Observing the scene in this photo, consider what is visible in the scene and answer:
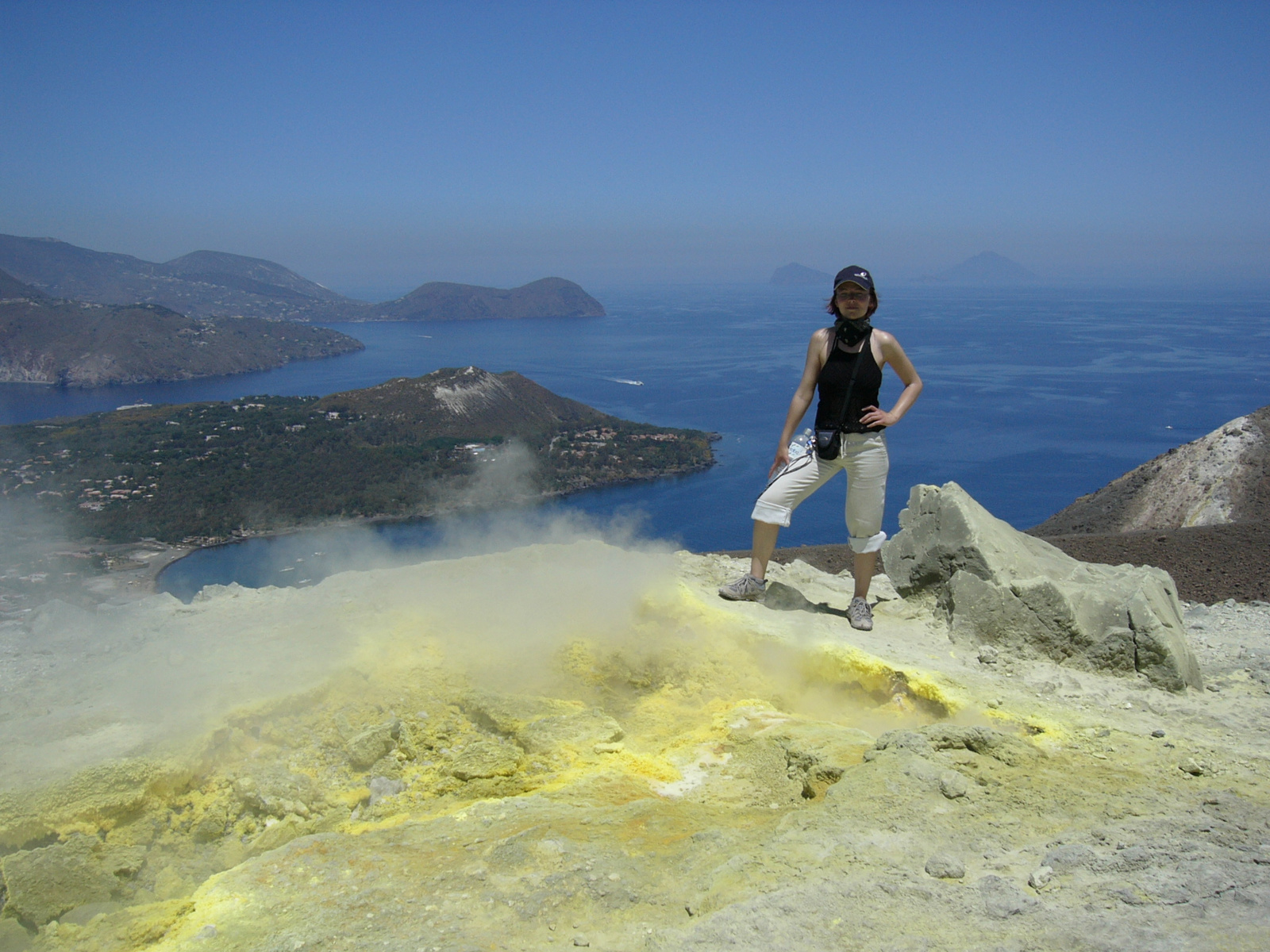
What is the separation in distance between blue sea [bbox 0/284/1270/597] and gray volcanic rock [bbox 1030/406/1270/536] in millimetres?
18525

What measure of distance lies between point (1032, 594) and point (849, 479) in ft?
5.67

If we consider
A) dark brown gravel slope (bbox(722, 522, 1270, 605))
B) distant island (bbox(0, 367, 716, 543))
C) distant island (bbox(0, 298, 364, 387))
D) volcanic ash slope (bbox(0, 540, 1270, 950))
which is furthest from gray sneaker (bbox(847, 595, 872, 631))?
distant island (bbox(0, 298, 364, 387))

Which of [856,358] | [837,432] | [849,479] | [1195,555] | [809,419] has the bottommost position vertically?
[809,419]

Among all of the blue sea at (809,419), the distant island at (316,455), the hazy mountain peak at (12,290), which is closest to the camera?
the distant island at (316,455)

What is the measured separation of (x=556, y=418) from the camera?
293ft

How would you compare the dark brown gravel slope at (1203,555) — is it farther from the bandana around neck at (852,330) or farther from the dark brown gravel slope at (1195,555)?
the bandana around neck at (852,330)

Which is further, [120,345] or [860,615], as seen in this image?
[120,345]

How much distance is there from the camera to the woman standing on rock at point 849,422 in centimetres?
607

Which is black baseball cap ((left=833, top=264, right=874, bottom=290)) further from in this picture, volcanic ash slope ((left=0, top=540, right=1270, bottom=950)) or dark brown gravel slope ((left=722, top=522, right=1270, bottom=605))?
→ dark brown gravel slope ((left=722, top=522, right=1270, bottom=605))

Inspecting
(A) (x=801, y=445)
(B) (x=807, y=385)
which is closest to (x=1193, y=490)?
(A) (x=801, y=445)

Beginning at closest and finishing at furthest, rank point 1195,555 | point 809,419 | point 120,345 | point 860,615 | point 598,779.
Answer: point 598,779, point 860,615, point 1195,555, point 809,419, point 120,345

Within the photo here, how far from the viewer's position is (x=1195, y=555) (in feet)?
52.0

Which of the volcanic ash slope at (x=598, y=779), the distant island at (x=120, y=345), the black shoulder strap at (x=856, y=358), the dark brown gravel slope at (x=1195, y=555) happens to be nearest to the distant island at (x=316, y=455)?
the distant island at (x=120, y=345)

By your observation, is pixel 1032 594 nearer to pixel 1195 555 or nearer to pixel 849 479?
pixel 849 479
